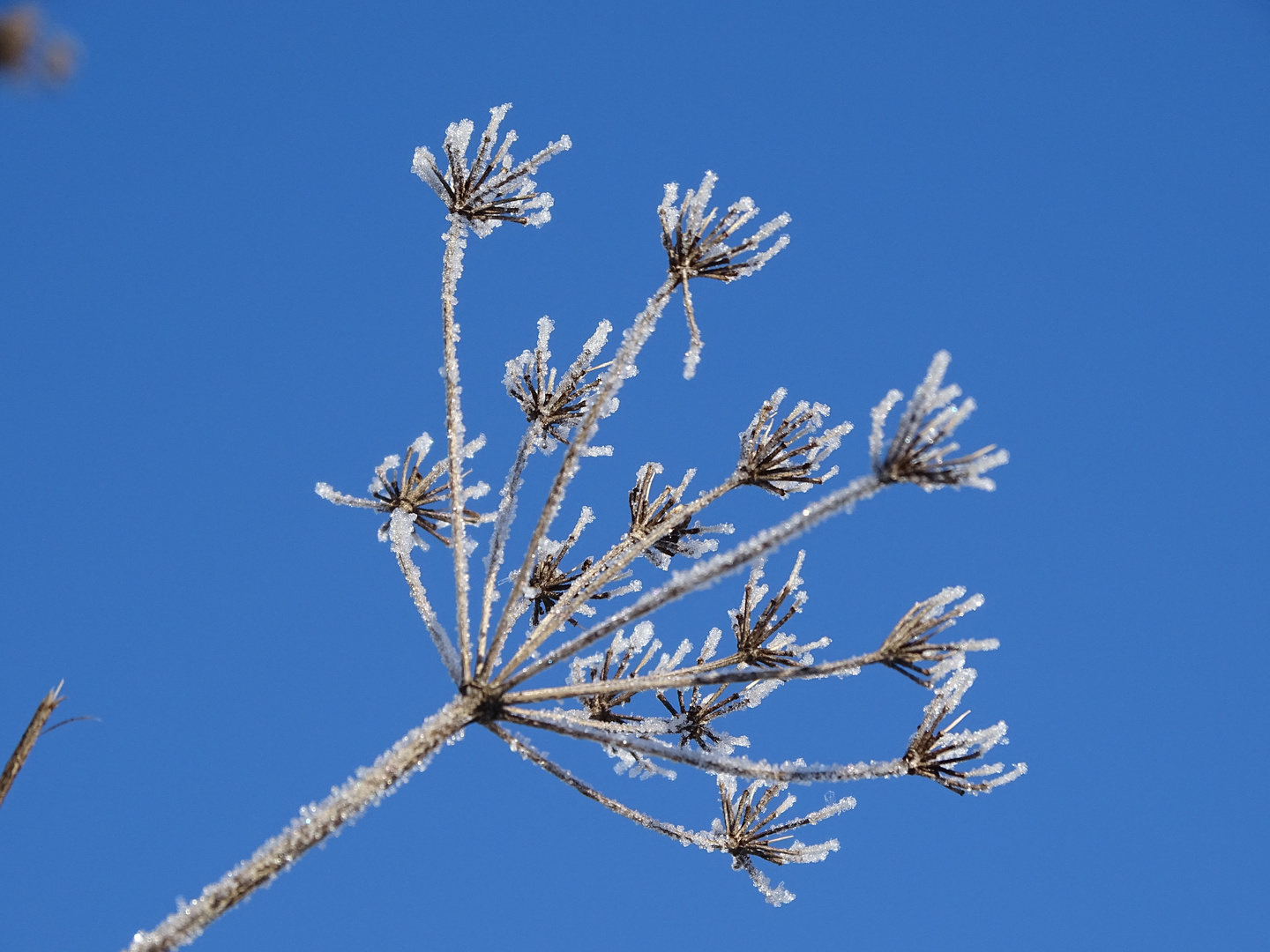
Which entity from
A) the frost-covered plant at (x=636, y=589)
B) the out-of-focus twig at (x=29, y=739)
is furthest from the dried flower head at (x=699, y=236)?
the out-of-focus twig at (x=29, y=739)

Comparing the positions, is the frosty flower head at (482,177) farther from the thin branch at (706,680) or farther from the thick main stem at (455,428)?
the thin branch at (706,680)

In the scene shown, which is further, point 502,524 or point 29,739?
point 502,524

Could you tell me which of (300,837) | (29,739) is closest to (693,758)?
(300,837)

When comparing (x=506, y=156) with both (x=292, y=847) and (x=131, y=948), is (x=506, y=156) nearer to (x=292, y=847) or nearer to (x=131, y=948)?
(x=292, y=847)

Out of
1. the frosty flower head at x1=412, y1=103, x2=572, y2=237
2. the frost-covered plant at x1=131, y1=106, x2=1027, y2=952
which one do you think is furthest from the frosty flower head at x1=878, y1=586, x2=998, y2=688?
the frosty flower head at x1=412, y1=103, x2=572, y2=237

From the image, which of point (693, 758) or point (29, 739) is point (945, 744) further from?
point (29, 739)

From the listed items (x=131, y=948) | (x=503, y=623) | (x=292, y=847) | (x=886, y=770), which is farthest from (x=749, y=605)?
(x=131, y=948)
